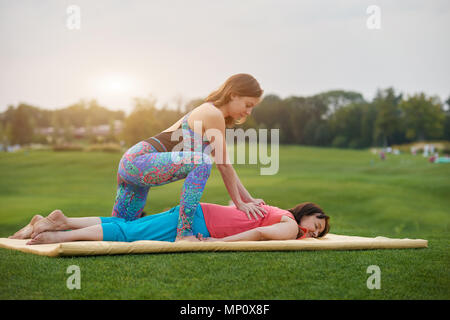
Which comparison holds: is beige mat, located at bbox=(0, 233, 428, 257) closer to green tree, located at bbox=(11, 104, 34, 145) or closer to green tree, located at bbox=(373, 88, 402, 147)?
green tree, located at bbox=(373, 88, 402, 147)

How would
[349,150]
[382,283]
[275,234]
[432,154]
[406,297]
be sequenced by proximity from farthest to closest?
[349,150]
[432,154]
[275,234]
[382,283]
[406,297]

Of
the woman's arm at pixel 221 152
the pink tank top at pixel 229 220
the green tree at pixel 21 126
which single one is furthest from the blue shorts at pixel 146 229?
the green tree at pixel 21 126

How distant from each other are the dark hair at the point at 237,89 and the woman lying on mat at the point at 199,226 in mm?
823

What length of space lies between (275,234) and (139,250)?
3.34 feet

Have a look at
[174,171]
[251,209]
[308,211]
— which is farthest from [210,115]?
[308,211]

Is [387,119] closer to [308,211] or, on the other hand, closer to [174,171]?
[308,211]

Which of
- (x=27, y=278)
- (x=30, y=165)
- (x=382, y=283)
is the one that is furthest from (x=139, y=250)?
(x=30, y=165)

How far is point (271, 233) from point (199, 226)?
540mm

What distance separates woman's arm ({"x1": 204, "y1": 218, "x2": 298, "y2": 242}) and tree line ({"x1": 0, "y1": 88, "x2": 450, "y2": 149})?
10.7m

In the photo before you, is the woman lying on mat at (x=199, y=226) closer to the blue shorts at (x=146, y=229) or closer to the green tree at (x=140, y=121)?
the blue shorts at (x=146, y=229)

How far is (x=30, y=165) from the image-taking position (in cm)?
1606

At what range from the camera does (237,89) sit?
307 centimetres

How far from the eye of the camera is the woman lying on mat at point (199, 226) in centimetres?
294

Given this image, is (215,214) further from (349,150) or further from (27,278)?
(349,150)
